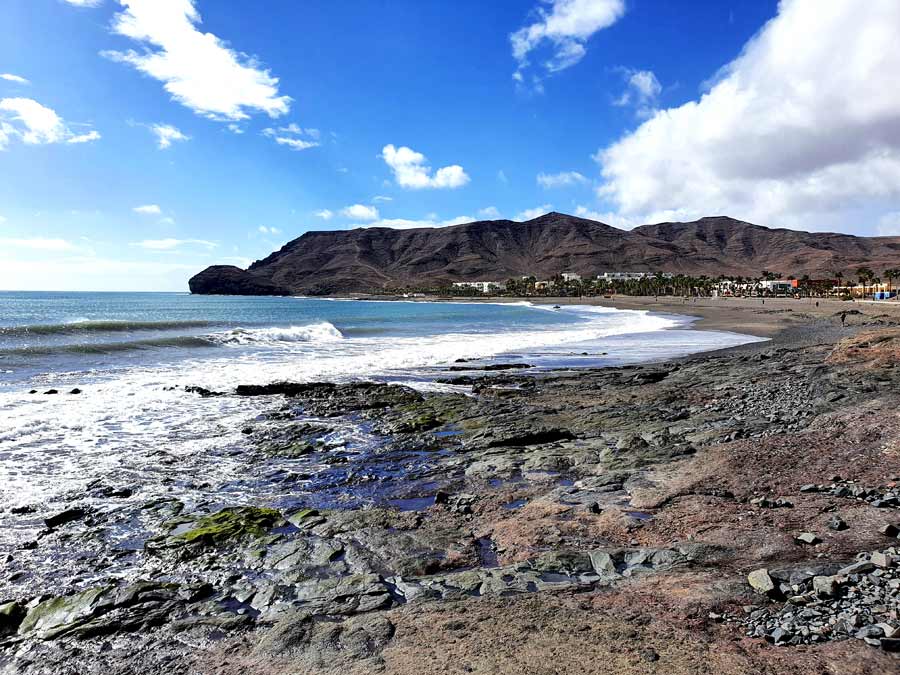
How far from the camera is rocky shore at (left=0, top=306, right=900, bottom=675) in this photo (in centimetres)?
471

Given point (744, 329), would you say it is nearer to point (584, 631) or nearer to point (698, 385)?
point (698, 385)

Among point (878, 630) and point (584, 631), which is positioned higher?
point (878, 630)

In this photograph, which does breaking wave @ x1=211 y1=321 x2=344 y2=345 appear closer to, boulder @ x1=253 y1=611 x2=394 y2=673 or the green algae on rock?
the green algae on rock

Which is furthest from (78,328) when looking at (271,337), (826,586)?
(826,586)

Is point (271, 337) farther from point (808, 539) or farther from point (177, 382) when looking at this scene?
point (808, 539)

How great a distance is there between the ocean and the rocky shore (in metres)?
0.82

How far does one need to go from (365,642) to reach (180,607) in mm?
2463

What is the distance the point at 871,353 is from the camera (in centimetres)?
1752

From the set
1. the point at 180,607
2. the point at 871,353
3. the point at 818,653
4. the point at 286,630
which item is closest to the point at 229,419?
the point at 180,607

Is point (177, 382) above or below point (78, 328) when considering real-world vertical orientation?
below

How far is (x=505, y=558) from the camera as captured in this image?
22.2 ft

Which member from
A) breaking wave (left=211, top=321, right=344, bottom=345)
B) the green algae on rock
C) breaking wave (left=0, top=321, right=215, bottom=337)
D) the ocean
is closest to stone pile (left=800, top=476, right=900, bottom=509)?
the green algae on rock

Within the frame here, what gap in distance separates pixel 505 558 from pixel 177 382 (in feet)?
61.4

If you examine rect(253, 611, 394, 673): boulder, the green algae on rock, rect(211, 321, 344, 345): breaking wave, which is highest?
rect(211, 321, 344, 345): breaking wave
